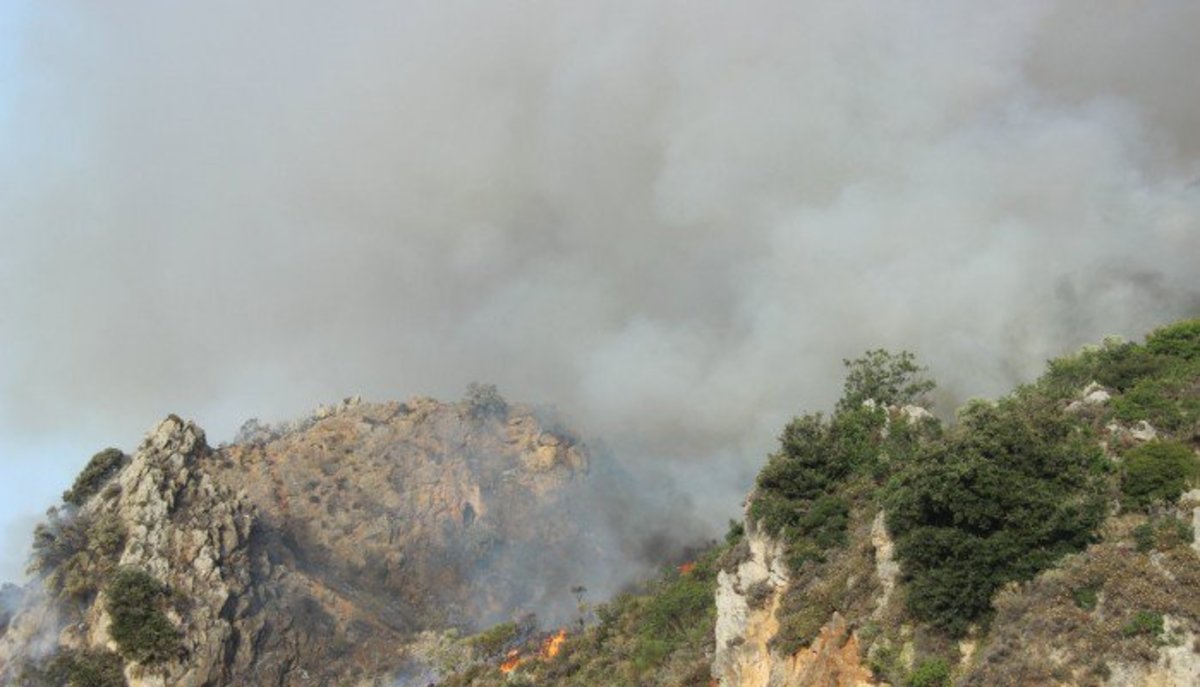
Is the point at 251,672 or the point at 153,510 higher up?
the point at 153,510

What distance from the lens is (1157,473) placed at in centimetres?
3141

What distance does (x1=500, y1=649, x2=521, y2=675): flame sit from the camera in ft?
345

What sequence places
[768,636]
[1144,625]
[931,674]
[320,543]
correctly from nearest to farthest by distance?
[1144,625] → [931,674] → [768,636] → [320,543]

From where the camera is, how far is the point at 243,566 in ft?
409

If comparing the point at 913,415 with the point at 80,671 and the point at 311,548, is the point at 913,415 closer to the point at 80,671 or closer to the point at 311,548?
the point at 80,671

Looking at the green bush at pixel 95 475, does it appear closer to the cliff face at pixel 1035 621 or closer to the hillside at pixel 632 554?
the hillside at pixel 632 554

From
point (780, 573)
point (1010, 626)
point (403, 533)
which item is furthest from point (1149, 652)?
point (403, 533)

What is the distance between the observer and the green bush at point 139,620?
107 meters

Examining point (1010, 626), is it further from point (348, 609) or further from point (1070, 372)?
point (348, 609)

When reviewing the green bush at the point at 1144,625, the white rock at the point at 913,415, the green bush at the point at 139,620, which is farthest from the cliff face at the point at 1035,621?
the green bush at the point at 139,620

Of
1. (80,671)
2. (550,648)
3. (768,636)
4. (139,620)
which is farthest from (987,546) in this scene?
(80,671)

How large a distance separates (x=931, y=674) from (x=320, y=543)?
14460 centimetres

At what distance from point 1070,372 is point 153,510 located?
113m

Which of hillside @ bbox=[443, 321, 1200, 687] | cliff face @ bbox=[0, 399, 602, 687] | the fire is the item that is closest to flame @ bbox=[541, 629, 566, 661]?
the fire
